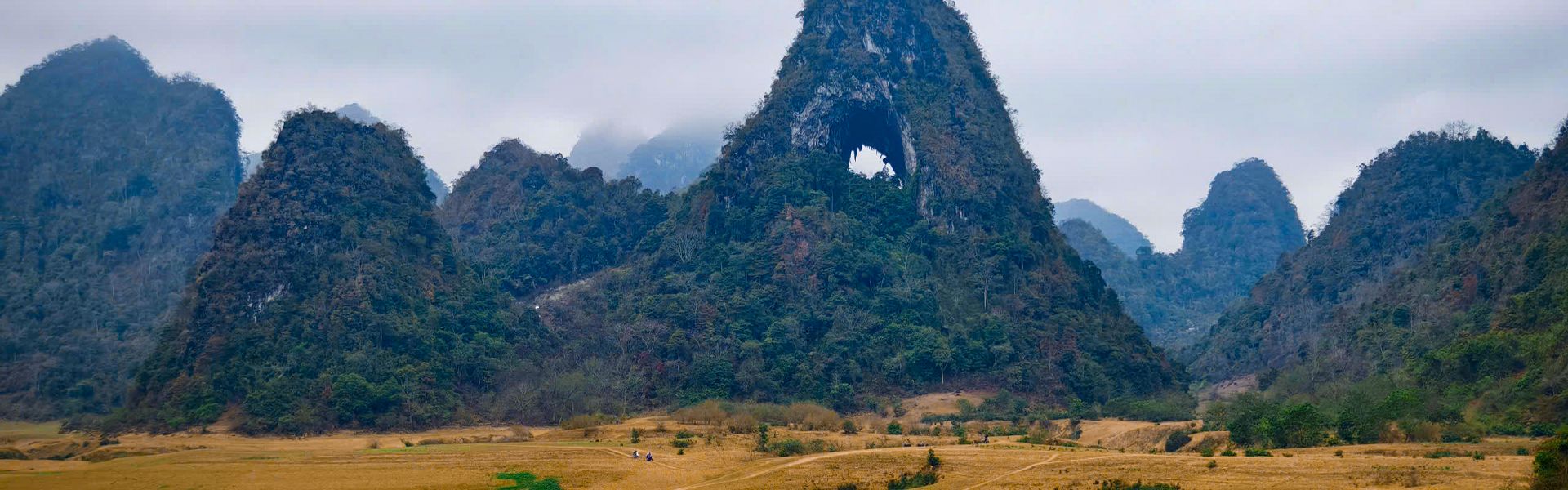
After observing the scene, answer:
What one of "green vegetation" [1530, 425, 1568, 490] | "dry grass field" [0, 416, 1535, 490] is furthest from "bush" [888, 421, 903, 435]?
"green vegetation" [1530, 425, 1568, 490]

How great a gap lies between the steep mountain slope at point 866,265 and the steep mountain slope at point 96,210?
25636 millimetres

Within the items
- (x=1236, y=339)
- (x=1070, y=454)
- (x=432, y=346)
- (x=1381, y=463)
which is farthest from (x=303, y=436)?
(x=1236, y=339)

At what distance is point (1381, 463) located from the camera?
25969 millimetres

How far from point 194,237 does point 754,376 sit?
46.7m

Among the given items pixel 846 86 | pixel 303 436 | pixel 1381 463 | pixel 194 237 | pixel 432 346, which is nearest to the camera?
pixel 1381 463

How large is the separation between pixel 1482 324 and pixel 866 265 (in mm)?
28496

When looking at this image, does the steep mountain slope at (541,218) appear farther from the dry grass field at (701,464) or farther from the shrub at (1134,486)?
the shrub at (1134,486)

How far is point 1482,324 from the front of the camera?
163 feet

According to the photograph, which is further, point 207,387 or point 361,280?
point 361,280

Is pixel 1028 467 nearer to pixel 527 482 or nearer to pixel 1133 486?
pixel 1133 486

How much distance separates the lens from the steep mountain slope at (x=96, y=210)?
64.1 metres

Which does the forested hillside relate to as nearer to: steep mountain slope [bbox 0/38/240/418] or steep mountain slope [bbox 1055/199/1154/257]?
steep mountain slope [bbox 1055/199/1154/257]

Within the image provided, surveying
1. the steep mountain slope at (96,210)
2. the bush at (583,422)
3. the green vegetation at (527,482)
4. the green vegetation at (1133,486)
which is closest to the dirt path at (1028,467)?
the green vegetation at (1133,486)

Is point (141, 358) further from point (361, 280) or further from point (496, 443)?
point (496, 443)
